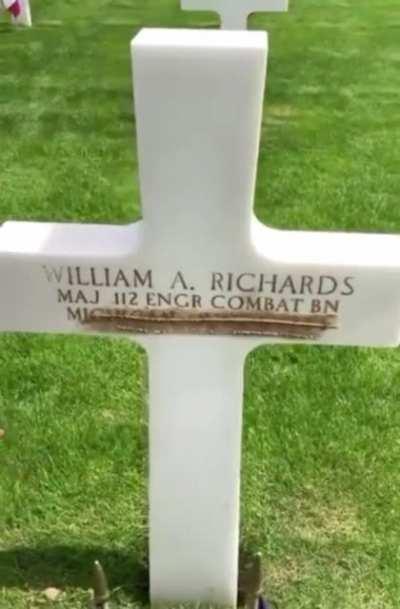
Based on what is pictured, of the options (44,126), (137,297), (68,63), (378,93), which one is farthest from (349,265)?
(68,63)

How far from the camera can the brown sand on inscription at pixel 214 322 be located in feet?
7.84

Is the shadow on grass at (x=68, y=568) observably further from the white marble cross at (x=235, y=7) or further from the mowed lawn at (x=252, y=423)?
the white marble cross at (x=235, y=7)

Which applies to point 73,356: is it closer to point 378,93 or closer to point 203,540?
point 203,540

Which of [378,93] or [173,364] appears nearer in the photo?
[173,364]

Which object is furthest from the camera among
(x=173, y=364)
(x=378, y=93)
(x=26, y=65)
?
(x=26, y=65)

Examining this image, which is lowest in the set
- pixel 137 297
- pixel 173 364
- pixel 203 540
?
pixel 203 540

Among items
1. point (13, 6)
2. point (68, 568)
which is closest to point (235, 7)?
point (68, 568)

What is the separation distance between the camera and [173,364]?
2.50 meters

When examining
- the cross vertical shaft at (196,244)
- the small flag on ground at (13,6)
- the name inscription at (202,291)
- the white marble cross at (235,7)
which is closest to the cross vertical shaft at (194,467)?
the cross vertical shaft at (196,244)

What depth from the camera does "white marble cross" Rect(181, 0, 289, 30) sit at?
17.2 ft

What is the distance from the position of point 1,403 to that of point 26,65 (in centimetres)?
510

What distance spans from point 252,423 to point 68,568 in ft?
3.31

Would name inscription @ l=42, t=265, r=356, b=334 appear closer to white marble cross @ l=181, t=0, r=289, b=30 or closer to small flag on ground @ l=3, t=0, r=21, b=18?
white marble cross @ l=181, t=0, r=289, b=30

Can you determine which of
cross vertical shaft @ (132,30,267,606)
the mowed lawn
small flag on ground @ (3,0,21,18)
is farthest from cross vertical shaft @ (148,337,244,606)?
small flag on ground @ (3,0,21,18)
